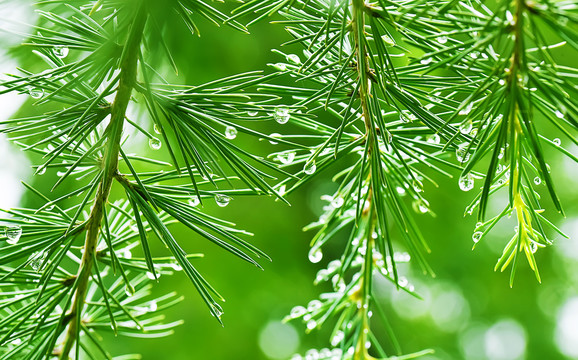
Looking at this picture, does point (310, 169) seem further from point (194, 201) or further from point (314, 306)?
point (314, 306)

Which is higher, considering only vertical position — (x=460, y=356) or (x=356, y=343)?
(x=356, y=343)

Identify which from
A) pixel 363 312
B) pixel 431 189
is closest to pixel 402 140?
pixel 363 312

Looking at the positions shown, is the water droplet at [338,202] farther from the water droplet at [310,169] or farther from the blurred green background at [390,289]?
the blurred green background at [390,289]

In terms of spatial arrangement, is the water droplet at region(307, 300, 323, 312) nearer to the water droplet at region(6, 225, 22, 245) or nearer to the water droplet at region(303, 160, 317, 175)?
the water droplet at region(303, 160, 317, 175)

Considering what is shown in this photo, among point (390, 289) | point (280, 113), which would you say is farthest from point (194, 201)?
point (390, 289)

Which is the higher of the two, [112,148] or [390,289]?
[112,148]

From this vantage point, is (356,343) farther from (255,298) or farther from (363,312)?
(255,298)
